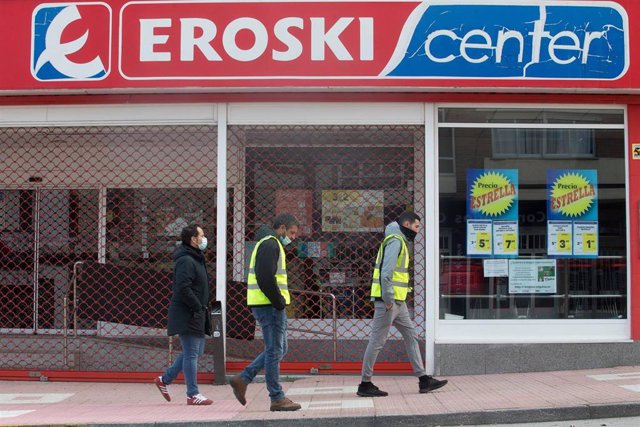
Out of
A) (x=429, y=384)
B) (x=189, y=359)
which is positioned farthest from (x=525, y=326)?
(x=189, y=359)

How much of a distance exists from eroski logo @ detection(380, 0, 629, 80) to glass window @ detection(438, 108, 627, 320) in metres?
0.55

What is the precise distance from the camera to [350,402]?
749 centimetres

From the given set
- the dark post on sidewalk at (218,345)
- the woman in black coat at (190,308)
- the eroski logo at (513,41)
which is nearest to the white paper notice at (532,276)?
the eroski logo at (513,41)

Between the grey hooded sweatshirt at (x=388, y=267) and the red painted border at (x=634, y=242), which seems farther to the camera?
the red painted border at (x=634, y=242)

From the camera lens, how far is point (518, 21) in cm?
885

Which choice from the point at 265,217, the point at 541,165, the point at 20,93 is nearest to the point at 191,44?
the point at 20,93

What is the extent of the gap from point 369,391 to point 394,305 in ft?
3.08

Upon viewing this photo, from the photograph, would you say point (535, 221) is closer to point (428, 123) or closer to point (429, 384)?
point (428, 123)

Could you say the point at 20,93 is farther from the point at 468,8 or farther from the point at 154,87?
the point at 468,8

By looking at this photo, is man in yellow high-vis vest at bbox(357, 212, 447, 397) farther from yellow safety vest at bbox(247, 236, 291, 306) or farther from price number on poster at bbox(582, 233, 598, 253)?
price number on poster at bbox(582, 233, 598, 253)

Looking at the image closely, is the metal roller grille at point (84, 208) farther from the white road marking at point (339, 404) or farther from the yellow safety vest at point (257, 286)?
the white road marking at point (339, 404)

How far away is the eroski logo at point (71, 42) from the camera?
8.91 metres

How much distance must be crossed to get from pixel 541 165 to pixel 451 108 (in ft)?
4.35

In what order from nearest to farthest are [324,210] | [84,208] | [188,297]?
1. [188,297]
2. [324,210]
3. [84,208]
